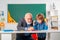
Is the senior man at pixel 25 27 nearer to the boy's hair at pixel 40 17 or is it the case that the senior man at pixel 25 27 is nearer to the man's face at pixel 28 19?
the man's face at pixel 28 19

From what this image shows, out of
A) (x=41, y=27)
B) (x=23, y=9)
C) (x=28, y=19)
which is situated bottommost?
(x=41, y=27)

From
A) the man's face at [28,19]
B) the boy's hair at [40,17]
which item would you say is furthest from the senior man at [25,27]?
the boy's hair at [40,17]

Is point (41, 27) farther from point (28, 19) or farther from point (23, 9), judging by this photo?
point (23, 9)

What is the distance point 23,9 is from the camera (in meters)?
1.77

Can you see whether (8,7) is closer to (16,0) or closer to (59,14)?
(16,0)

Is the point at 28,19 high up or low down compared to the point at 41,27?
up

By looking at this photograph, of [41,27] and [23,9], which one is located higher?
[23,9]

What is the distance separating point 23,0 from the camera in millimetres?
1763

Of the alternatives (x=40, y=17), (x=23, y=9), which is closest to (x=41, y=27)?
(x=40, y=17)

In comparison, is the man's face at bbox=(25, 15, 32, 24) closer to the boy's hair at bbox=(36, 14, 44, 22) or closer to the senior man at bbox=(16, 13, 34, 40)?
the senior man at bbox=(16, 13, 34, 40)

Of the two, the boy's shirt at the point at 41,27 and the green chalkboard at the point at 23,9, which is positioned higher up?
the green chalkboard at the point at 23,9

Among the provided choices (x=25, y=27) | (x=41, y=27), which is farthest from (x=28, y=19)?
(x=41, y=27)

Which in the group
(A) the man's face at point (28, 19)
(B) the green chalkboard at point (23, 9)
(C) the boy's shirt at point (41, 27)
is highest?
(B) the green chalkboard at point (23, 9)

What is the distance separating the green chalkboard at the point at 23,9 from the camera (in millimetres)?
1755
